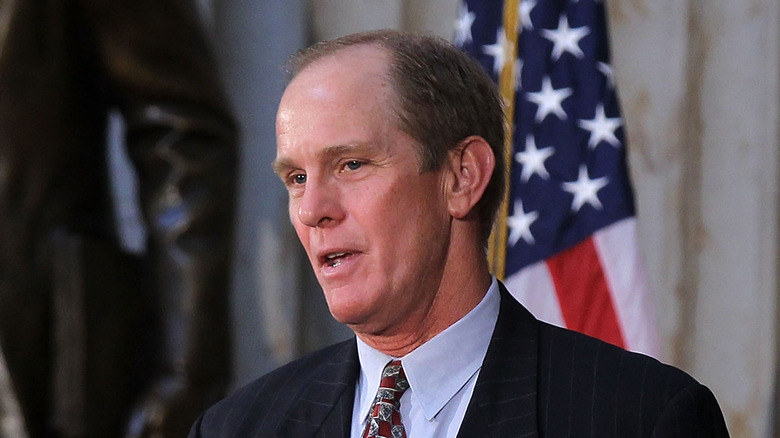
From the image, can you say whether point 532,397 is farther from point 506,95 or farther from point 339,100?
point 506,95

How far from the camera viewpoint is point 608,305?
309cm

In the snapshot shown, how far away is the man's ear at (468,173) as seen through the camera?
1926 mm

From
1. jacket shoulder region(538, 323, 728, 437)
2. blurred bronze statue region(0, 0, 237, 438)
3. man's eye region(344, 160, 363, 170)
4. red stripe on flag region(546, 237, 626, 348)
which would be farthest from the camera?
red stripe on flag region(546, 237, 626, 348)

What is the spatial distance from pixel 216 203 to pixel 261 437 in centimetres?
102

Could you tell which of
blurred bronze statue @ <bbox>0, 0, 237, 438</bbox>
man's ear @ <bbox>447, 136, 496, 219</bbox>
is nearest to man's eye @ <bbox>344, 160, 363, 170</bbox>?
man's ear @ <bbox>447, 136, 496, 219</bbox>

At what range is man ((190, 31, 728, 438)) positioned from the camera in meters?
1.80

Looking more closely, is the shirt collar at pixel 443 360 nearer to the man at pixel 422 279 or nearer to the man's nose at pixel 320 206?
the man at pixel 422 279

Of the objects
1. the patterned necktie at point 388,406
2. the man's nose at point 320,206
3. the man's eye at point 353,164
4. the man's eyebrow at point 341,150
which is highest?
the man's eyebrow at point 341,150

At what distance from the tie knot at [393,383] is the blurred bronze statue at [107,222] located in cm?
96

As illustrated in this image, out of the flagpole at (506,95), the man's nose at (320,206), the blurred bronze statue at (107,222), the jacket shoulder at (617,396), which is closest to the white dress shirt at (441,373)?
the jacket shoulder at (617,396)

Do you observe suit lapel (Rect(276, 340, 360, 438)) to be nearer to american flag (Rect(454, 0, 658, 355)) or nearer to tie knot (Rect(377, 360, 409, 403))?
tie knot (Rect(377, 360, 409, 403))

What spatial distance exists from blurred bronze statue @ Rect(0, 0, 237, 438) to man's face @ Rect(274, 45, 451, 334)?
1.01 meters

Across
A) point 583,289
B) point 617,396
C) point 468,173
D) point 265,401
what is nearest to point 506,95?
point 583,289

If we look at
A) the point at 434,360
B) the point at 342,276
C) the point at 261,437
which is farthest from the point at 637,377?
the point at 261,437
